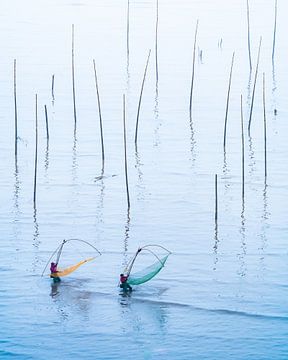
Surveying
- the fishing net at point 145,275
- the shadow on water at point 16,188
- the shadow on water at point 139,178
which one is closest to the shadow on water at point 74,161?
the shadow on water at point 16,188

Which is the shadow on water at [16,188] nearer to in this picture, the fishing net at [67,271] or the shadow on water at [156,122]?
the fishing net at [67,271]

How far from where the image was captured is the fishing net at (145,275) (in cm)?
1599

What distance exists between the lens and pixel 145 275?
16125 millimetres

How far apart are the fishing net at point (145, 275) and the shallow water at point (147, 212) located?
249 mm

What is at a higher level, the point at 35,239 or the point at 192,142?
the point at 192,142

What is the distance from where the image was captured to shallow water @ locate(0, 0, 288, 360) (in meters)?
14.6

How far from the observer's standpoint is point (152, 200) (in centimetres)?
2203

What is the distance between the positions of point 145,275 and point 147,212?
502cm

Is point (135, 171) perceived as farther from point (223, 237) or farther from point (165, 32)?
point (165, 32)

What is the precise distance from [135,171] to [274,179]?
11.7ft

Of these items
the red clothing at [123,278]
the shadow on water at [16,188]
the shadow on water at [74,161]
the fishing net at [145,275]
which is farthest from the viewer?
the shadow on water at [74,161]

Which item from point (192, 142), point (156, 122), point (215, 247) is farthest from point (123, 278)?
point (156, 122)

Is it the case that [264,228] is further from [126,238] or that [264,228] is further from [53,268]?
[53,268]

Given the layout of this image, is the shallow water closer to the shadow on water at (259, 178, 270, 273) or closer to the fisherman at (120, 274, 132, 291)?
the shadow on water at (259, 178, 270, 273)
